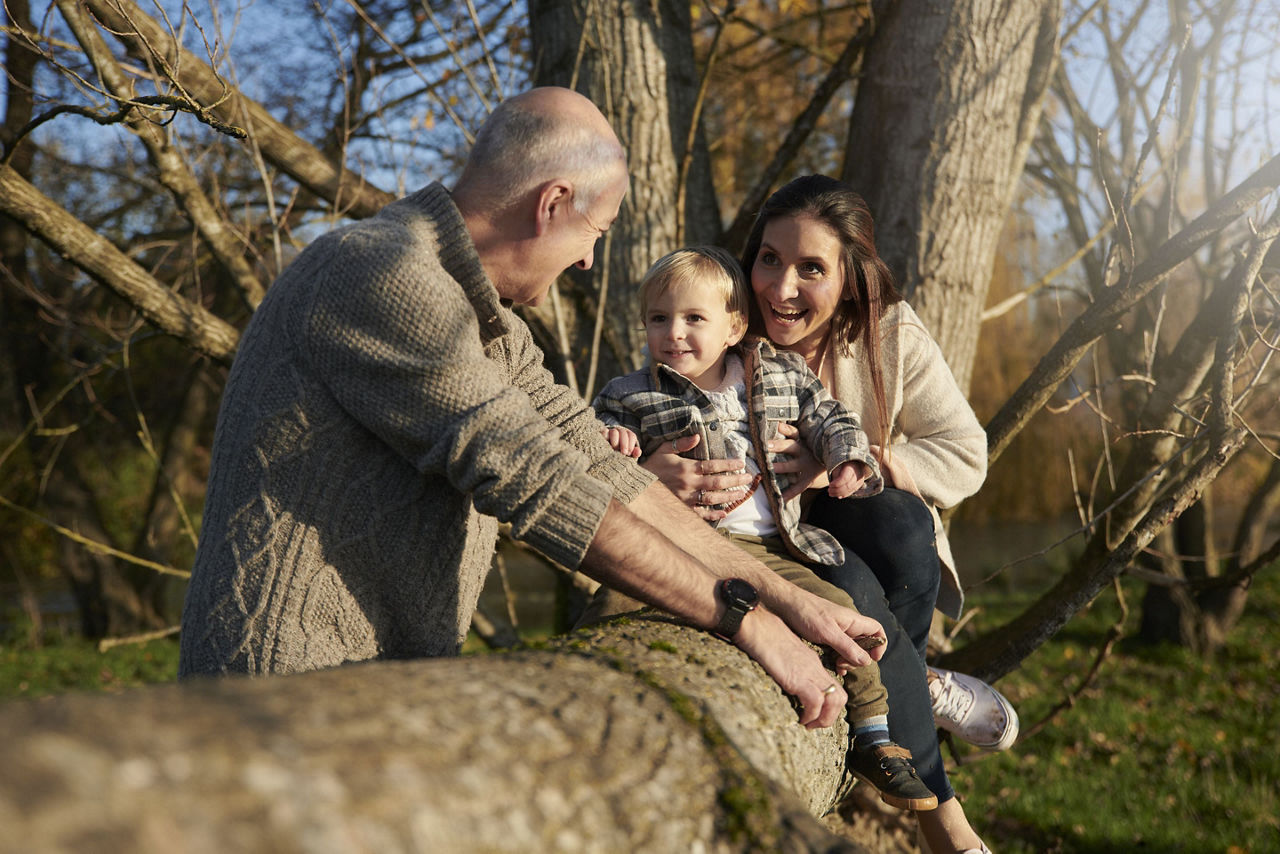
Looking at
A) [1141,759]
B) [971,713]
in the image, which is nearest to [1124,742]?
[1141,759]

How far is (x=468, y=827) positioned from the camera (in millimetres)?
979

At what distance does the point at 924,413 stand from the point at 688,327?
79 centimetres

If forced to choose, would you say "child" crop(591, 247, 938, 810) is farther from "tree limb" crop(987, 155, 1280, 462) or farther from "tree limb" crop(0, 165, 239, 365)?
"tree limb" crop(0, 165, 239, 365)

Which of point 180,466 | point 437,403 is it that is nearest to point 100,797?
point 437,403

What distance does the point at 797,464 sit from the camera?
275 centimetres

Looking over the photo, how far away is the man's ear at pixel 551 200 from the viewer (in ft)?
7.13

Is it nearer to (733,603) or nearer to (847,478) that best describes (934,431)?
(847,478)

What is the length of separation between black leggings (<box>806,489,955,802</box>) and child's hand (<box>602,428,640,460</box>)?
1.86 feet

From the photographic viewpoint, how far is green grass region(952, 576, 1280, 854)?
200 inches

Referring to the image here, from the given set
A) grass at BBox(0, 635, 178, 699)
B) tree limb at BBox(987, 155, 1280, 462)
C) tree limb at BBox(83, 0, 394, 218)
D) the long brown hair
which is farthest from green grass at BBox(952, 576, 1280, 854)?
grass at BBox(0, 635, 178, 699)

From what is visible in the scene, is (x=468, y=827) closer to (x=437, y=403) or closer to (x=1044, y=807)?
(x=437, y=403)

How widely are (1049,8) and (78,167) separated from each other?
7.82 metres

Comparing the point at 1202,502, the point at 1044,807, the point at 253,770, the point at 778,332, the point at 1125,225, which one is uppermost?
A: the point at 1125,225

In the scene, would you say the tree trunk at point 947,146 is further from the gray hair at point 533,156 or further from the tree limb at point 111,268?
the tree limb at point 111,268
